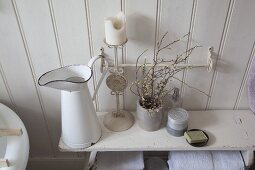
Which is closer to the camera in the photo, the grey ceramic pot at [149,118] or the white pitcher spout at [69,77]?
the white pitcher spout at [69,77]

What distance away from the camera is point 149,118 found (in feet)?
3.38

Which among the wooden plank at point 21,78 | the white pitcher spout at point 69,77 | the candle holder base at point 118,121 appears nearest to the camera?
the white pitcher spout at point 69,77

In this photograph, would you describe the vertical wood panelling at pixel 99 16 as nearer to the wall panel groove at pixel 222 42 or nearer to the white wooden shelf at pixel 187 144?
the white wooden shelf at pixel 187 144

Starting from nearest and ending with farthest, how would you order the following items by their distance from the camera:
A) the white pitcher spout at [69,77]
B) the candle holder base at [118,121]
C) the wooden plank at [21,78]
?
the white pitcher spout at [69,77] < the wooden plank at [21,78] < the candle holder base at [118,121]

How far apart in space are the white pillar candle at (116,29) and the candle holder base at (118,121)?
0.35 m

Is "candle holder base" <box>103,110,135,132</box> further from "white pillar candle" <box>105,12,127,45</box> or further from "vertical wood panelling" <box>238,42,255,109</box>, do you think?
"vertical wood panelling" <box>238,42,255,109</box>

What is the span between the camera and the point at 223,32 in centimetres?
97

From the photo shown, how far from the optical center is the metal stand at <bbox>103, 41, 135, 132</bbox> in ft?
3.31

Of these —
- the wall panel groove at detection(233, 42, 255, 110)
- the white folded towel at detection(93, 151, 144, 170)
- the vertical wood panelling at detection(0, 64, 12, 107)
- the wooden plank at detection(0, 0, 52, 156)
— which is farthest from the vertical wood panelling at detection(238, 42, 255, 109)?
the vertical wood panelling at detection(0, 64, 12, 107)

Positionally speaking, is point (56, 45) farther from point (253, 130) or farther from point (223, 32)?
point (253, 130)

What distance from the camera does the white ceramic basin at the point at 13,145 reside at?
885 millimetres

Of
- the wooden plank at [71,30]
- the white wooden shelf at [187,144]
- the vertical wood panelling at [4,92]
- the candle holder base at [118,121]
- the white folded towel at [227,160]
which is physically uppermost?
the wooden plank at [71,30]

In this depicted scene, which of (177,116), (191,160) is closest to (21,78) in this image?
(177,116)

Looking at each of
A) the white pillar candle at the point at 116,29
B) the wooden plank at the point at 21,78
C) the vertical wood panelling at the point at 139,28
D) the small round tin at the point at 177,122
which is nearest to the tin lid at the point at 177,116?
the small round tin at the point at 177,122
